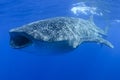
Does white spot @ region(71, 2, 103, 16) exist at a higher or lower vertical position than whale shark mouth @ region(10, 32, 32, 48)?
lower

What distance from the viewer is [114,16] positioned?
94.6ft

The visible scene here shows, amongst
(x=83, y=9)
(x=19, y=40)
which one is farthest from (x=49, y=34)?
(x=83, y=9)

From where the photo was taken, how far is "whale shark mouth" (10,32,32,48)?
250 inches

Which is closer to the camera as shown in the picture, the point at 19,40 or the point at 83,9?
the point at 19,40

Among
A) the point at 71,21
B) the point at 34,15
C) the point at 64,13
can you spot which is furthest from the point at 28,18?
the point at 71,21

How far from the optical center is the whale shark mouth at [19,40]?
20.8ft

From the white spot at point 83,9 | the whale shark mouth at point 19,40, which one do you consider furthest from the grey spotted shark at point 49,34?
the white spot at point 83,9

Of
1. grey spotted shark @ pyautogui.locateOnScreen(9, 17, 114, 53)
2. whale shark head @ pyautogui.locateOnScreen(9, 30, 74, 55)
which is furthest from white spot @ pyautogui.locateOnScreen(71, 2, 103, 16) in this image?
whale shark head @ pyautogui.locateOnScreen(9, 30, 74, 55)

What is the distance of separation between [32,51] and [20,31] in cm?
84

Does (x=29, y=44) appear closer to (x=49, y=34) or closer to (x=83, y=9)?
(x=49, y=34)

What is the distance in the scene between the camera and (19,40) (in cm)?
655

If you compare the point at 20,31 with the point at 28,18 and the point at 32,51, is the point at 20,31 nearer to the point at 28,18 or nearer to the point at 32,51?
the point at 32,51

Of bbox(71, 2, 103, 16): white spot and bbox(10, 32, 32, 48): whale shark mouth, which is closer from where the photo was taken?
bbox(10, 32, 32, 48): whale shark mouth

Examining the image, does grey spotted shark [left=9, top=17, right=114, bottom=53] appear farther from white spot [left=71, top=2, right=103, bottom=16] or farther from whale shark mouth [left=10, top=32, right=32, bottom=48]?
white spot [left=71, top=2, right=103, bottom=16]
